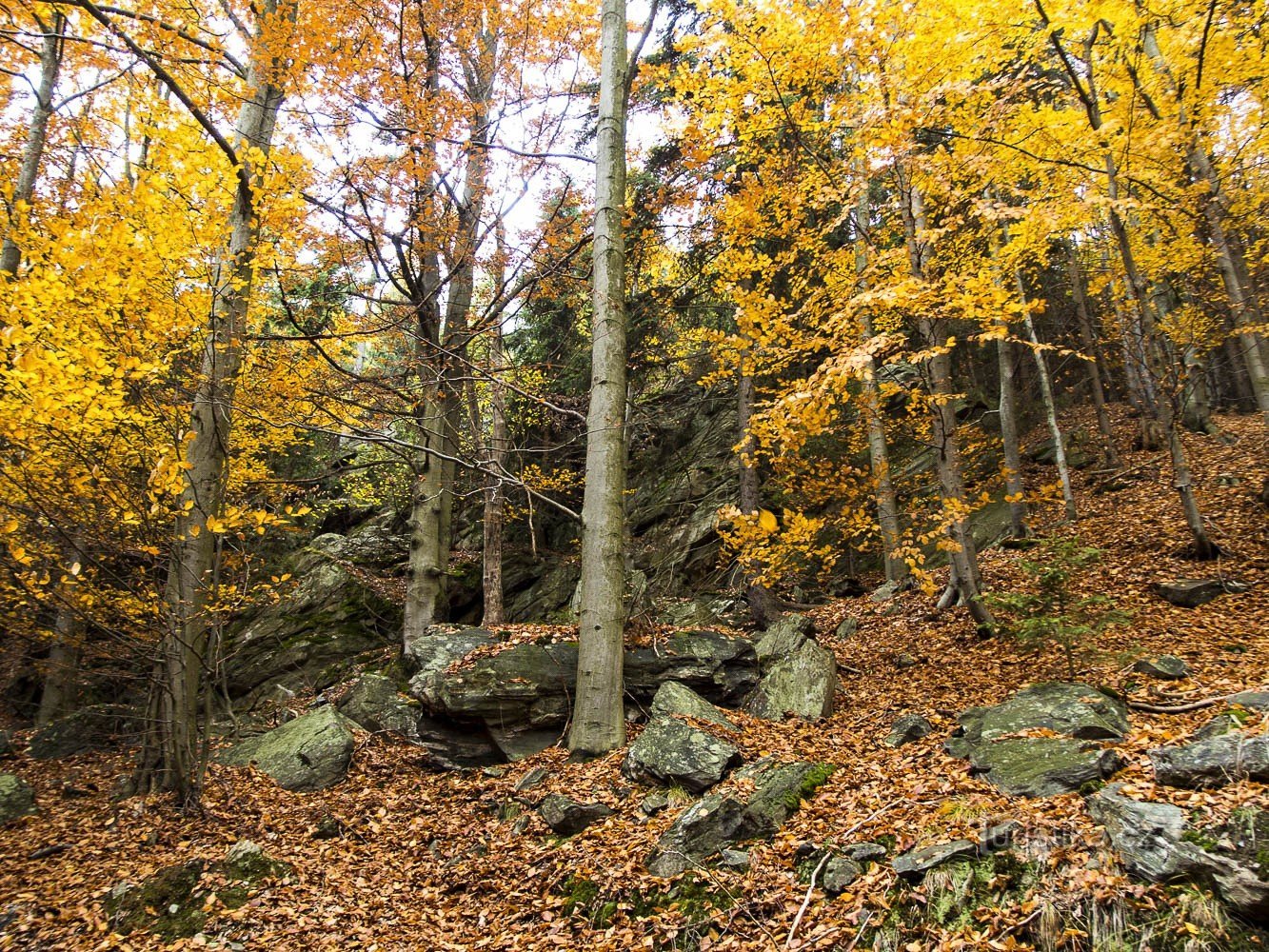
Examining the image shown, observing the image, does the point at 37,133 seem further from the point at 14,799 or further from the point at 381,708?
the point at 381,708

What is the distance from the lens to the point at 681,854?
420 centimetres

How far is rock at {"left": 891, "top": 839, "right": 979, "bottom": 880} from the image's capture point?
3.37 meters

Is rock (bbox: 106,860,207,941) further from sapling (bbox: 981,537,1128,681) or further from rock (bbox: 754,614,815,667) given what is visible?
sapling (bbox: 981,537,1128,681)

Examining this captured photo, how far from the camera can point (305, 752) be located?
23.0ft

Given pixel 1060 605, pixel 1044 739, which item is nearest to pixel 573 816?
pixel 1044 739

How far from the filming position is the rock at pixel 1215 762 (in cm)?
331

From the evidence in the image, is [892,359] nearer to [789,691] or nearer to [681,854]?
[789,691]

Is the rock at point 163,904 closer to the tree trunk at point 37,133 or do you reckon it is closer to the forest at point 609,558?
the forest at point 609,558

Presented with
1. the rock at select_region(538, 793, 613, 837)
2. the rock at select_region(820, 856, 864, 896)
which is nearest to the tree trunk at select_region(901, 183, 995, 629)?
the rock at select_region(820, 856, 864, 896)

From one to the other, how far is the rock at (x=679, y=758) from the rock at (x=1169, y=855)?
2.70 metres

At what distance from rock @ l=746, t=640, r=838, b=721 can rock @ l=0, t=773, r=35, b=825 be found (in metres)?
8.31

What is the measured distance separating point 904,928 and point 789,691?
3924mm

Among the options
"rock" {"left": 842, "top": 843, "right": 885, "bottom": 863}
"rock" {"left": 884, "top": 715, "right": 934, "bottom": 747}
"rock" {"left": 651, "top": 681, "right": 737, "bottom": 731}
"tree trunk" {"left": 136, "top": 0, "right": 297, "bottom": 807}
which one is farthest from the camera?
"rock" {"left": 651, "top": 681, "right": 737, "bottom": 731}

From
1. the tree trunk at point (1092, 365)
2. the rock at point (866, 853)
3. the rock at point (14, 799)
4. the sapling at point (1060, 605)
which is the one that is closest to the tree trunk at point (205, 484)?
the rock at point (14, 799)
